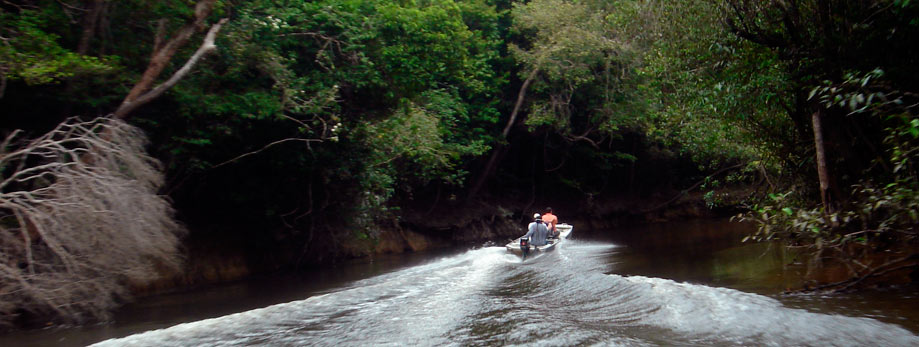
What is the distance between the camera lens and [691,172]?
3419 cm

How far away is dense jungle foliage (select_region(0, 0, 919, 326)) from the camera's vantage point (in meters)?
8.96

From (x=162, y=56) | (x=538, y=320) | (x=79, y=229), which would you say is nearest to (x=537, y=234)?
(x=538, y=320)

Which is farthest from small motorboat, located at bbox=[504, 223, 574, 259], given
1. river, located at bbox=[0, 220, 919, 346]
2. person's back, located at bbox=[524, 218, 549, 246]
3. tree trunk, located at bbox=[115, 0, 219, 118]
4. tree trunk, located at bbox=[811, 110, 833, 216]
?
tree trunk, located at bbox=[115, 0, 219, 118]

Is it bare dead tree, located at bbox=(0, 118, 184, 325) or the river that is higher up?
bare dead tree, located at bbox=(0, 118, 184, 325)

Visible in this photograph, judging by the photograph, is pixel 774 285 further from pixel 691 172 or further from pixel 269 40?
pixel 691 172

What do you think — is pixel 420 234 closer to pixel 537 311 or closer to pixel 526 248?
pixel 526 248

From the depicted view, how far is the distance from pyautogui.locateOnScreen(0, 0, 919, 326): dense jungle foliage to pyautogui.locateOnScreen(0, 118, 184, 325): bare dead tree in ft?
1.37

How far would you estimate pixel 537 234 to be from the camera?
18.6 m

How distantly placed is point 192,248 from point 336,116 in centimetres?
517

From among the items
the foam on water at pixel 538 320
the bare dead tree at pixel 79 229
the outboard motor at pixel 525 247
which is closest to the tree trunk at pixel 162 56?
the bare dead tree at pixel 79 229

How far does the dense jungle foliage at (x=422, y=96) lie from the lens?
29.4 ft

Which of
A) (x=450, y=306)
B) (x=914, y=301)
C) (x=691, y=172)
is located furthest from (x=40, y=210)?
(x=691, y=172)

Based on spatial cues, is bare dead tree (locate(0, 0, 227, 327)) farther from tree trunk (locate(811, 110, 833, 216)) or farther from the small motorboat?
tree trunk (locate(811, 110, 833, 216))

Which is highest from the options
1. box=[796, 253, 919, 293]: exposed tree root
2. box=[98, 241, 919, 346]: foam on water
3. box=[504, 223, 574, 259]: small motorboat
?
box=[504, 223, 574, 259]: small motorboat
